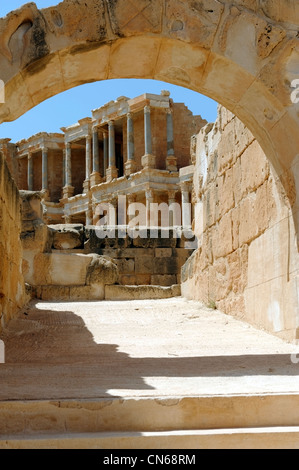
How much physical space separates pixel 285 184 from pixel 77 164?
33.9m

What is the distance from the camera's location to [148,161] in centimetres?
2952

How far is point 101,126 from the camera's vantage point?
109ft

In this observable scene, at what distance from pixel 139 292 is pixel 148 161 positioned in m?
20.1

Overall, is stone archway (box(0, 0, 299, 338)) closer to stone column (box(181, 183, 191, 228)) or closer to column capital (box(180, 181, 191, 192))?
stone column (box(181, 183, 191, 228))

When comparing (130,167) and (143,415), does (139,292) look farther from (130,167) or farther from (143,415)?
(130,167)

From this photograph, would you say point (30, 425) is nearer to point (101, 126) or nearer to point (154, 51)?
point (154, 51)

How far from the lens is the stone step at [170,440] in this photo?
2.27 meters

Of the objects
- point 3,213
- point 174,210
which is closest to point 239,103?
point 3,213

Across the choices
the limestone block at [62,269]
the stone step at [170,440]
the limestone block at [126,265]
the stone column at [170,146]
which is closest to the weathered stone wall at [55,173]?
the stone column at [170,146]

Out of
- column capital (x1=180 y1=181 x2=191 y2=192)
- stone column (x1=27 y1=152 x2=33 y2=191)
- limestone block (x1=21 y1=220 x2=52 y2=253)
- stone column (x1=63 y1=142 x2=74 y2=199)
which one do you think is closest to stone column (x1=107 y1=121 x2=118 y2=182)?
stone column (x1=63 y1=142 x2=74 y2=199)

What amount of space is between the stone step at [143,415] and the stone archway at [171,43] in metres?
2.10

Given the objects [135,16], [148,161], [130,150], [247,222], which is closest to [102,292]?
[247,222]

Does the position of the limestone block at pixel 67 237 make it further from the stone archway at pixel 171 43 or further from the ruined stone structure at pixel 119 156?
the ruined stone structure at pixel 119 156
